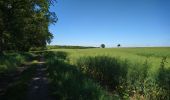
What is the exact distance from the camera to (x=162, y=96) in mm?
11625

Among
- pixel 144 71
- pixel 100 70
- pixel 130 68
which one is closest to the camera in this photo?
pixel 144 71

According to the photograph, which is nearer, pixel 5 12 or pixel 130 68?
pixel 130 68

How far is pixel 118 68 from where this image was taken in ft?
54.4

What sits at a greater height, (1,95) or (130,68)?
(130,68)

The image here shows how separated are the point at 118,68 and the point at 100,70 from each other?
2.91 meters

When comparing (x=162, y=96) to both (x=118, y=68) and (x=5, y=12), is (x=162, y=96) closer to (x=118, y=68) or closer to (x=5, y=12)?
(x=118, y=68)

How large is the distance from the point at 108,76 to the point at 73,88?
6234mm

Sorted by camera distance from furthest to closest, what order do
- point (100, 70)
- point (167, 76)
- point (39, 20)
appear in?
point (39, 20), point (100, 70), point (167, 76)

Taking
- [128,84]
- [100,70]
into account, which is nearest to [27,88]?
[128,84]

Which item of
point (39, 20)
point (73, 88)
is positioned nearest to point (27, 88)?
point (73, 88)

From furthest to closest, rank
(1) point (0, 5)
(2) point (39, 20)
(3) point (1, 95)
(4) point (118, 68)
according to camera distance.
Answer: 1. (2) point (39, 20)
2. (1) point (0, 5)
3. (4) point (118, 68)
4. (3) point (1, 95)

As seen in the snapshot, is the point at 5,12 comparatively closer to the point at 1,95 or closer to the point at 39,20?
the point at 39,20

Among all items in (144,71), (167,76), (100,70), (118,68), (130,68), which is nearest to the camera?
(167,76)

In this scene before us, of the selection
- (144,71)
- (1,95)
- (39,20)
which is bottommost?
(1,95)
